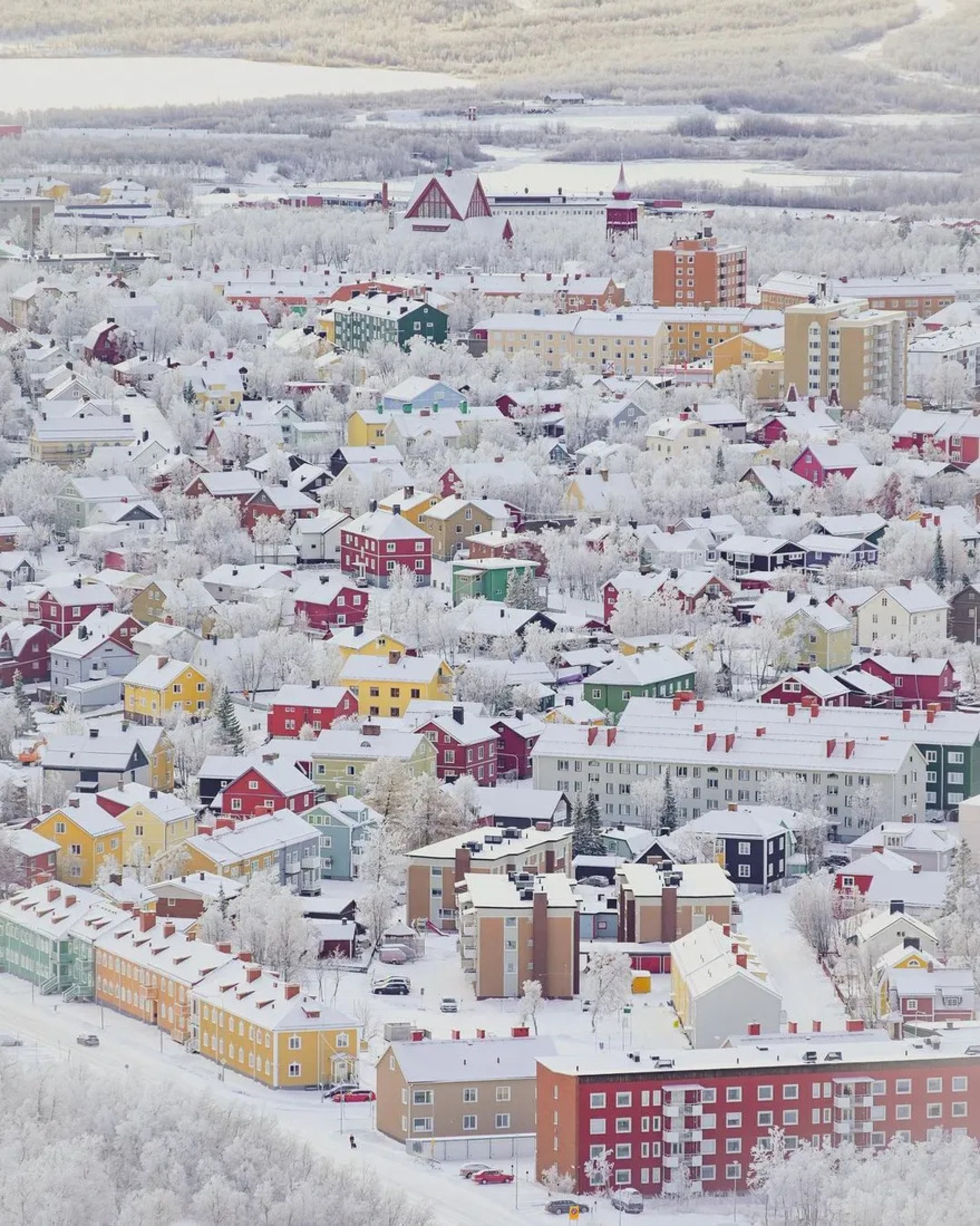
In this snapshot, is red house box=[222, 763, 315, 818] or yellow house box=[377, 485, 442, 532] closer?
red house box=[222, 763, 315, 818]

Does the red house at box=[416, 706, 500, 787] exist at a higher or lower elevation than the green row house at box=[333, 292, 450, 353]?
lower

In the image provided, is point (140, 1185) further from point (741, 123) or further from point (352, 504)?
point (741, 123)

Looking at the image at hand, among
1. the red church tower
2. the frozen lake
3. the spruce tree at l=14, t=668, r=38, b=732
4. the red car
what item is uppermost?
the frozen lake

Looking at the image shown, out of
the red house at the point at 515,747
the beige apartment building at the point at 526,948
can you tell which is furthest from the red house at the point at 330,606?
the beige apartment building at the point at 526,948

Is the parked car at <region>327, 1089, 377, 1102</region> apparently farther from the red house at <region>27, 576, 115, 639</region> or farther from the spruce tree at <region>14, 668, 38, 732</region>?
the red house at <region>27, 576, 115, 639</region>

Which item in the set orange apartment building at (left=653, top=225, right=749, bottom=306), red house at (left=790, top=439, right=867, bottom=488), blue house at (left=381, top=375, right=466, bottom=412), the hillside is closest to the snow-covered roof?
red house at (left=790, top=439, right=867, bottom=488)

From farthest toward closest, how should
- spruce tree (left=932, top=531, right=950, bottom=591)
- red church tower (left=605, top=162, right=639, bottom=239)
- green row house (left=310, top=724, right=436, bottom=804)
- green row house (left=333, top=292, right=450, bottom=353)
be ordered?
red church tower (left=605, top=162, right=639, bottom=239), green row house (left=333, top=292, right=450, bottom=353), spruce tree (left=932, top=531, right=950, bottom=591), green row house (left=310, top=724, right=436, bottom=804)
